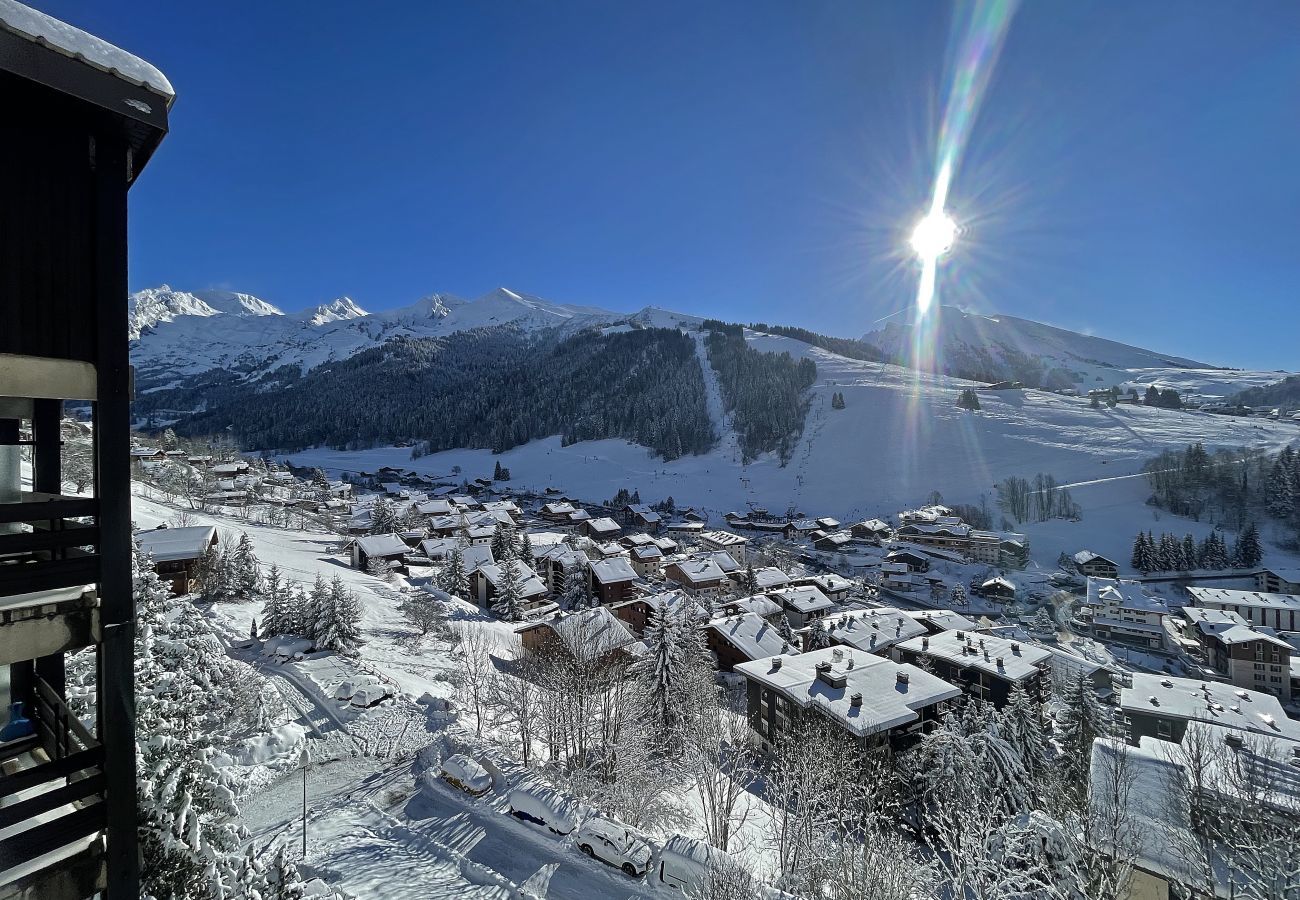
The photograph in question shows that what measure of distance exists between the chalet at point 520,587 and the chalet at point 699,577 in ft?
38.0

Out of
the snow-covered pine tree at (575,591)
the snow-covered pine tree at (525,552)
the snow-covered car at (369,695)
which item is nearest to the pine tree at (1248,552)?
the snow-covered pine tree at (575,591)

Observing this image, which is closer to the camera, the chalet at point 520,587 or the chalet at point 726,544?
the chalet at point 520,587

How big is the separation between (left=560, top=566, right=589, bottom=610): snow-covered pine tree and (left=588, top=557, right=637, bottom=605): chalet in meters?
0.92

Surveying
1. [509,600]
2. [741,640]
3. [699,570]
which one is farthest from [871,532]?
[509,600]

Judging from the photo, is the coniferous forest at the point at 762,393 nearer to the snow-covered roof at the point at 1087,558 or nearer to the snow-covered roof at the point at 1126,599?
the snow-covered roof at the point at 1087,558

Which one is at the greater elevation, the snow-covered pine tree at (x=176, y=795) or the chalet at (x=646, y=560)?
the snow-covered pine tree at (x=176, y=795)

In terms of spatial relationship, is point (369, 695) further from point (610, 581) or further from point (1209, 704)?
point (1209, 704)

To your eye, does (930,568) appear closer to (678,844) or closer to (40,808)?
(678,844)

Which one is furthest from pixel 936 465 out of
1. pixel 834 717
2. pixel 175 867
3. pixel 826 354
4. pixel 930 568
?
pixel 175 867

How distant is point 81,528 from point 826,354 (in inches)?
6203

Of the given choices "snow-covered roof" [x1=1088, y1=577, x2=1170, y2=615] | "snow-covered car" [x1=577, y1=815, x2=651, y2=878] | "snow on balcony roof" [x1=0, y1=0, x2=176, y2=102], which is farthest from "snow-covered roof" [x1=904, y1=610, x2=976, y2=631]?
"snow on balcony roof" [x1=0, y1=0, x2=176, y2=102]

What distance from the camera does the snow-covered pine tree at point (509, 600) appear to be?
111ft

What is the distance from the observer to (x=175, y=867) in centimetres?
554

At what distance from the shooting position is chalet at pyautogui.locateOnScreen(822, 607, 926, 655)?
3047 centimetres
